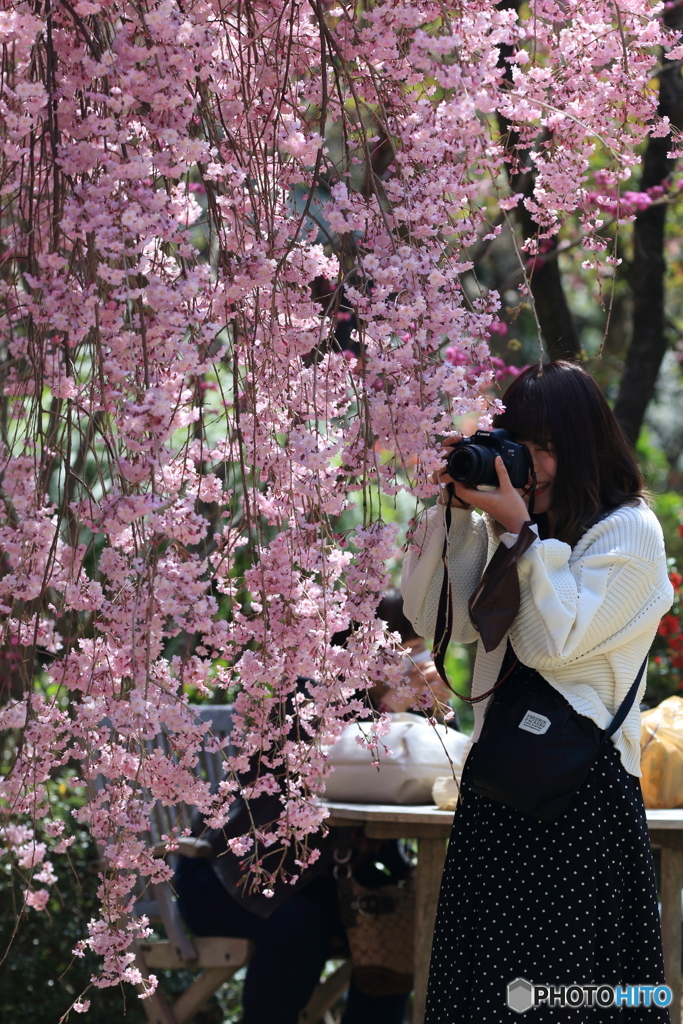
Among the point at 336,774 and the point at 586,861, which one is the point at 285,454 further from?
the point at 336,774

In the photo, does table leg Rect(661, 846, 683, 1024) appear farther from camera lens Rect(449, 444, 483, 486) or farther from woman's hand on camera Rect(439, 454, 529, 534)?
camera lens Rect(449, 444, 483, 486)

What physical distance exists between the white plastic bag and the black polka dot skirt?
32.3 inches

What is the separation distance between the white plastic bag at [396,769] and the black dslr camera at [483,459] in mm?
1060

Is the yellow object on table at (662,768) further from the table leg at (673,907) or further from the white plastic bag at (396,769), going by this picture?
the white plastic bag at (396,769)

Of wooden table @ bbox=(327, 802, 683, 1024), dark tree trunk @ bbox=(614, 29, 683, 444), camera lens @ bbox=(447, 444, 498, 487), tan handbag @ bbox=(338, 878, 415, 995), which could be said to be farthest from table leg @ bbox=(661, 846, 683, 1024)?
dark tree trunk @ bbox=(614, 29, 683, 444)

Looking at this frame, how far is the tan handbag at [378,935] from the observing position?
273cm

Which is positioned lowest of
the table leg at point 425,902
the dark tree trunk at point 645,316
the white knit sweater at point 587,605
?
the table leg at point 425,902

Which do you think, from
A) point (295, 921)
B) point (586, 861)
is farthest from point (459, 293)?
point (295, 921)

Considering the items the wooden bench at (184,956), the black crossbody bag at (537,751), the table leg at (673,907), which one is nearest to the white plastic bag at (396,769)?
the wooden bench at (184,956)

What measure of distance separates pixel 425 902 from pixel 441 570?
1042mm

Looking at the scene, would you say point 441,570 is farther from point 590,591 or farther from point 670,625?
point 670,625

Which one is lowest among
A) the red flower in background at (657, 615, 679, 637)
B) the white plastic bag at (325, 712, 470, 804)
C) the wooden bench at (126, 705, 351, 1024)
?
the wooden bench at (126, 705, 351, 1024)

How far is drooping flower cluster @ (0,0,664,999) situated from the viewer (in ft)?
4.48

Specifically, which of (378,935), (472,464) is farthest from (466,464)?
(378,935)
